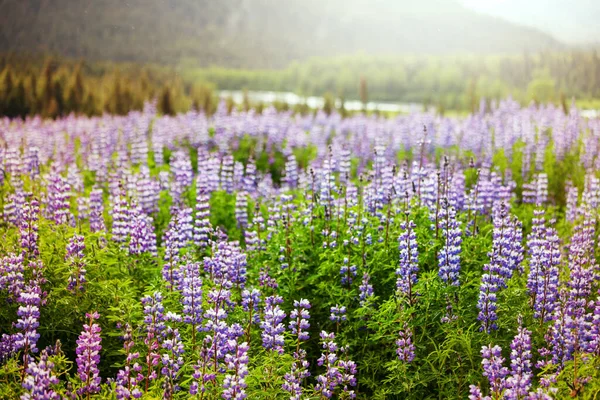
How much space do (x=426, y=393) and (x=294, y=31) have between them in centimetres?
4705

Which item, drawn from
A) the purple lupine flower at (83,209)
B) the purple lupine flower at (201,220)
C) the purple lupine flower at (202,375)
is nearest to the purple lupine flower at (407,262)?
the purple lupine flower at (202,375)

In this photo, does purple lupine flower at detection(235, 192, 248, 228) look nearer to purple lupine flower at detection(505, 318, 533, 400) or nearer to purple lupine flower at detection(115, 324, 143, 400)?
purple lupine flower at detection(115, 324, 143, 400)

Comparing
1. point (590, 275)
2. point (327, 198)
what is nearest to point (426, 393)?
point (590, 275)

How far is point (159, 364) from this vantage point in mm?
5121

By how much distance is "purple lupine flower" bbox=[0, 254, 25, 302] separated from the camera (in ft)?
18.1

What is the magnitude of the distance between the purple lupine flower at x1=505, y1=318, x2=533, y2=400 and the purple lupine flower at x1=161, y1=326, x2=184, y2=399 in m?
2.20

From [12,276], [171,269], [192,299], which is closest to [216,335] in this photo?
[192,299]

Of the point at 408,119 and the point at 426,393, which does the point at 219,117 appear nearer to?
the point at 408,119

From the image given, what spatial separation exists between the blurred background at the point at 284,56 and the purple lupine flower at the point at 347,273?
45.5ft

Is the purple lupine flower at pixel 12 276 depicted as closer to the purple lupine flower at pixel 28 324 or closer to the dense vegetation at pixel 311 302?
the dense vegetation at pixel 311 302

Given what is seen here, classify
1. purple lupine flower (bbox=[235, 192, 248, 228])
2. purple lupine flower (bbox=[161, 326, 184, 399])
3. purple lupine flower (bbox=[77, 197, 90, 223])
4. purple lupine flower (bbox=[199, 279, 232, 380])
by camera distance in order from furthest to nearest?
purple lupine flower (bbox=[235, 192, 248, 228]), purple lupine flower (bbox=[77, 197, 90, 223]), purple lupine flower (bbox=[199, 279, 232, 380]), purple lupine flower (bbox=[161, 326, 184, 399])

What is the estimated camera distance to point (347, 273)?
20.5ft

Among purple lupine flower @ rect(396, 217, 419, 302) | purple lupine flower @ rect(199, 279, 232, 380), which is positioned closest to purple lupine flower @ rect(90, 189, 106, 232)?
purple lupine flower @ rect(199, 279, 232, 380)

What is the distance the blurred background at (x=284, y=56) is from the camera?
23516mm
